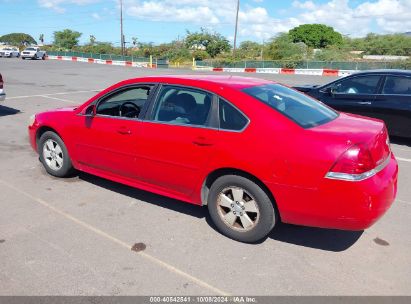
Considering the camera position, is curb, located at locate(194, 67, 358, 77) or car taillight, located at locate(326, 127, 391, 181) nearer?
car taillight, located at locate(326, 127, 391, 181)

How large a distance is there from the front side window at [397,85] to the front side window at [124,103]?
17.1ft

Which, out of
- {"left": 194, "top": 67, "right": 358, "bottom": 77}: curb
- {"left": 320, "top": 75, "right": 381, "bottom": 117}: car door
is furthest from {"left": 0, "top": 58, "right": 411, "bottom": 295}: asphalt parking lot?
{"left": 194, "top": 67, "right": 358, "bottom": 77}: curb

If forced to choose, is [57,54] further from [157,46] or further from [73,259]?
[73,259]

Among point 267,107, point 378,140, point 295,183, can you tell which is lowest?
point 295,183

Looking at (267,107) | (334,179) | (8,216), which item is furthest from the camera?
(8,216)

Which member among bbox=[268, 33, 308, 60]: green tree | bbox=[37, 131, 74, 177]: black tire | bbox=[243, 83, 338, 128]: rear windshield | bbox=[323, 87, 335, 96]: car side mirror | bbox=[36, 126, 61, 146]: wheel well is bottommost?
bbox=[37, 131, 74, 177]: black tire

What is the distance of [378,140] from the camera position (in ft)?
11.3

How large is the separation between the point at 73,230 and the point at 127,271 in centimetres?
99

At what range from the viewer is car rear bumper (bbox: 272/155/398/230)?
10.1 feet

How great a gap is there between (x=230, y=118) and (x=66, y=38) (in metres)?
97.9

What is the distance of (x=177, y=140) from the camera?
387 cm

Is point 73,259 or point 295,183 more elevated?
point 295,183

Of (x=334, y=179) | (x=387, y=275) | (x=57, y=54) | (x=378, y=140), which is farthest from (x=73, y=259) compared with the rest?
(x=57, y=54)

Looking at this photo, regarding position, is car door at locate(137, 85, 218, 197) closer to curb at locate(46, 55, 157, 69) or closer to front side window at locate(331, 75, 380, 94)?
front side window at locate(331, 75, 380, 94)
